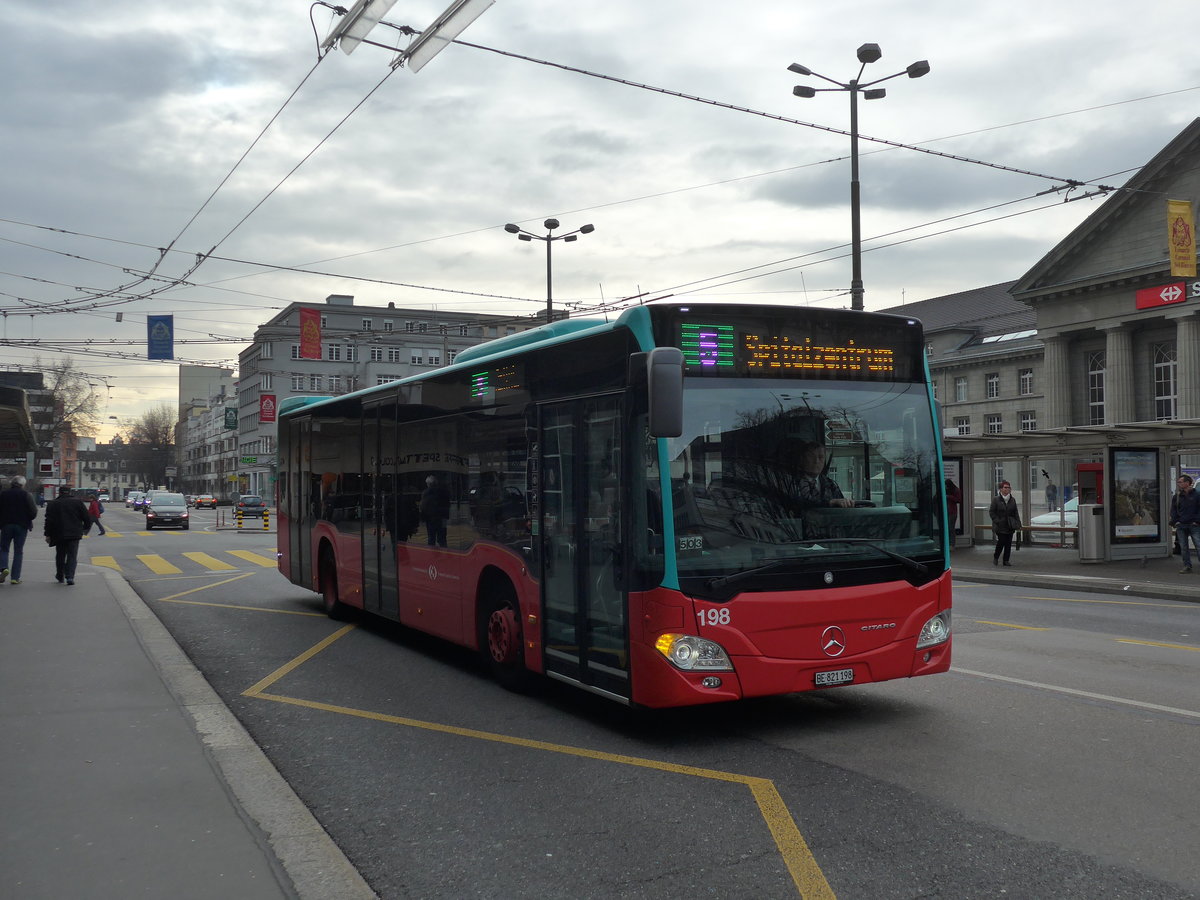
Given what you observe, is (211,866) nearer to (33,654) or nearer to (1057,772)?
(1057,772)

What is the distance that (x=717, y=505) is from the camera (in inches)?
260

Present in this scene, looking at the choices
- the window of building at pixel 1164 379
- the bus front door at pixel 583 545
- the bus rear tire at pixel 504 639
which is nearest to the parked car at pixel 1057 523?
the window of building at pixel 1164 379

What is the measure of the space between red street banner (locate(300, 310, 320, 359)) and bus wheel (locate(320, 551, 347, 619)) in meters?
16.3

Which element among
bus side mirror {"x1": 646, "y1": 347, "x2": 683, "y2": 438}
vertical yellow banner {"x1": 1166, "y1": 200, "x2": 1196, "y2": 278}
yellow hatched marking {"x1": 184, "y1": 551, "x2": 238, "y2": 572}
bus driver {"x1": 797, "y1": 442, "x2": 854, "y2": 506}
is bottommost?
yellow hatched marking {"x1": 184, "y1": 551, "x2": 238, "y2": 572}

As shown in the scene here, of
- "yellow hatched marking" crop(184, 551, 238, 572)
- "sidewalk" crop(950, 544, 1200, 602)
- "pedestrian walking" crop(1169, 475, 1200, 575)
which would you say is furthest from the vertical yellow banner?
"yellow hatched marking" crop(184, 551, 238, 572)

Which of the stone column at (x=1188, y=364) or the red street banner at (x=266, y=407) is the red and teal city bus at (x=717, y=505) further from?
the stone column at (x=1188, y=364)

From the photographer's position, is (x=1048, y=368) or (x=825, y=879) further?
(x=1048, y=368)

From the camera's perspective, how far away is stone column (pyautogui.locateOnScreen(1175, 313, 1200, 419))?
1757 inches

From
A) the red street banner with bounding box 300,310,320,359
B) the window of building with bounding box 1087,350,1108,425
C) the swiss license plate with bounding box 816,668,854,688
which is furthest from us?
the window of building with bounding box 1087,350,1108,425

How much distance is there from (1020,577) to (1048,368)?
35244mm

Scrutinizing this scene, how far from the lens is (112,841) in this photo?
4.86m

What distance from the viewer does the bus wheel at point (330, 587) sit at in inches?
518

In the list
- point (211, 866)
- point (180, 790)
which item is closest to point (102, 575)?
point (180, 790)

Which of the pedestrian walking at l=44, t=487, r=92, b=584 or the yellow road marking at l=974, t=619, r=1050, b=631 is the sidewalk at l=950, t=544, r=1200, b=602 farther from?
the pedestrian walking at l=44, t=487, r=92, b=584
